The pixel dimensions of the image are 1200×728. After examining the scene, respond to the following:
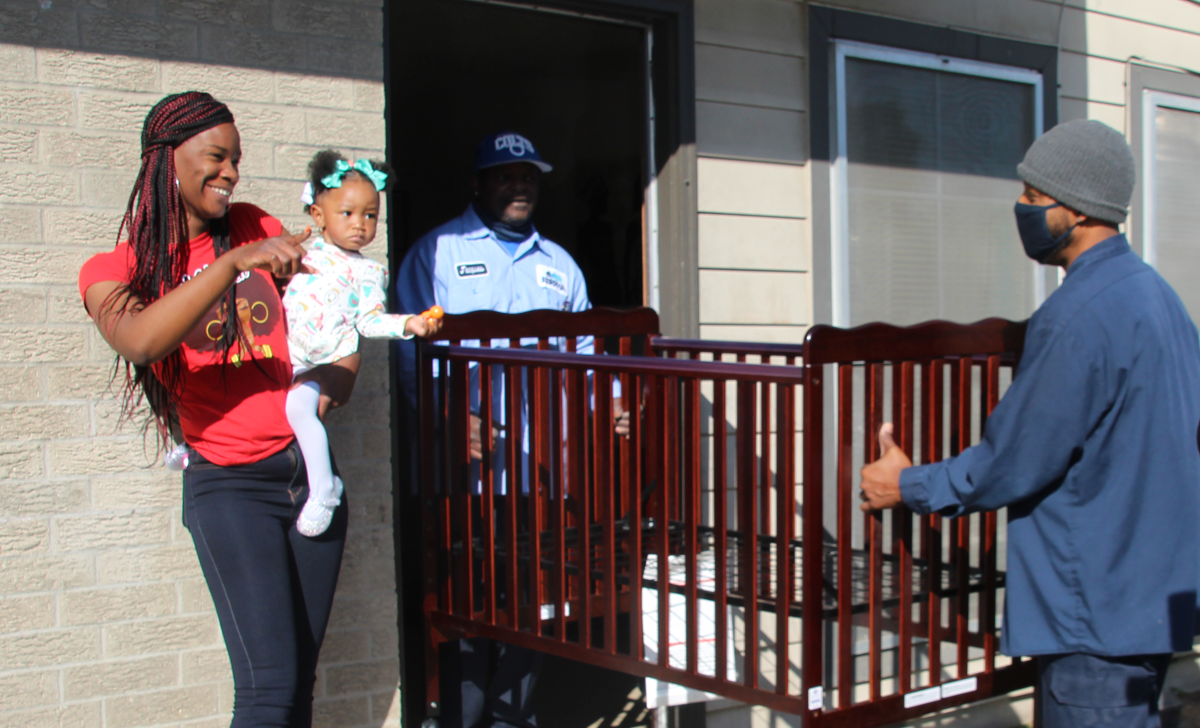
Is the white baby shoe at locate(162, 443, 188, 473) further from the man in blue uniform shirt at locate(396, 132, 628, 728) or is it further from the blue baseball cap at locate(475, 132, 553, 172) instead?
the blue baseball cap at locate(475, 132, 553, 172)

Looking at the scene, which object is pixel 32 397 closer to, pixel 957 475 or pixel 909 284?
pixel 957 475

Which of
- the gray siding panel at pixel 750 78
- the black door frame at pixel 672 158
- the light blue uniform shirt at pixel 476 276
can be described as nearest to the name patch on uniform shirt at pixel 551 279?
the light blue uniform shirt at pixel 476 276

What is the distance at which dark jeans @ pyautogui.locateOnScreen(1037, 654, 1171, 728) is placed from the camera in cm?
221

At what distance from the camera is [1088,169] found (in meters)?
2.25

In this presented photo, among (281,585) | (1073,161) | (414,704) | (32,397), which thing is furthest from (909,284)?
(32,397)

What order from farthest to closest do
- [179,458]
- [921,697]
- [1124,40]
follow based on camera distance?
[1124,40]
[179,458]
[921,697]

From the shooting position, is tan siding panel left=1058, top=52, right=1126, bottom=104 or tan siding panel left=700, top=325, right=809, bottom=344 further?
tan siding panel left=1058, top=52, right=1126, bottom=104

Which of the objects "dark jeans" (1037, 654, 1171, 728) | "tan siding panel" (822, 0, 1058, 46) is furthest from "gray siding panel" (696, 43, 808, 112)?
"dark jeans" (1037, 654, 1171, 728)

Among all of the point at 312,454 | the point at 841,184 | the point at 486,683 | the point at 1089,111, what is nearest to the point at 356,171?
the point at 312,454

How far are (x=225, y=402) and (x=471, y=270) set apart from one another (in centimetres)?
135

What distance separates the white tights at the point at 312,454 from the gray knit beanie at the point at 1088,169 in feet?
6.07

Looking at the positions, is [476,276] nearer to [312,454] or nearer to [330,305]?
[330,305]

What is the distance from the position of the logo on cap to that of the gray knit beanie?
193 cm

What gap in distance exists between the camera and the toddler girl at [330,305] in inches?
93.3
